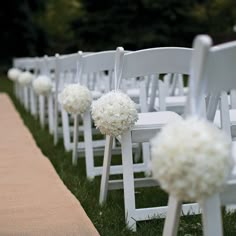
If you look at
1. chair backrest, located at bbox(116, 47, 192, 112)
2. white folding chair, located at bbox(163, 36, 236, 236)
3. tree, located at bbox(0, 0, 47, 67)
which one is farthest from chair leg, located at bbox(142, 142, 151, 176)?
tree, located at bbox(0, 0, 47, 67)

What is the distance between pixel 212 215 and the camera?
7.58 ft

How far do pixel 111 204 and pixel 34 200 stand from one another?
522mm

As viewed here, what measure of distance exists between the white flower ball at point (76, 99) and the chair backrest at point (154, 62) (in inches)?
39.8

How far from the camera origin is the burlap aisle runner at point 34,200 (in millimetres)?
3439

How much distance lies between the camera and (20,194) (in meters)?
4.23

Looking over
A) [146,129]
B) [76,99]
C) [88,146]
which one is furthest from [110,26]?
[146,129]

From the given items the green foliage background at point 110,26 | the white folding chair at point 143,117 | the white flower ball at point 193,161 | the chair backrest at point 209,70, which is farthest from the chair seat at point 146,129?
the green foliage background at point 110,26

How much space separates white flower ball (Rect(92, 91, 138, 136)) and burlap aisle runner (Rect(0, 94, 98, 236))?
60cm

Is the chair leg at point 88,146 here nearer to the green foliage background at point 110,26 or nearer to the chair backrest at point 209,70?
the chair backrest at point 209,70

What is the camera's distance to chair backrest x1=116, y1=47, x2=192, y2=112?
3.18 meters

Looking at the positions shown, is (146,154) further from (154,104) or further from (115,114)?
(115,114)

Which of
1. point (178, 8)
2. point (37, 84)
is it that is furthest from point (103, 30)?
point (37, 84)

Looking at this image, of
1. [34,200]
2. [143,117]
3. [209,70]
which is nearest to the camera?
[209,70]

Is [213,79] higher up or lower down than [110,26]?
higher up
